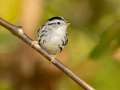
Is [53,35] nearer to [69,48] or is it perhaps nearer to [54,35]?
[54,35]

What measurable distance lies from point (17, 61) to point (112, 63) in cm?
54

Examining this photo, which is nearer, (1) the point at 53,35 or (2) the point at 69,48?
(1) the point at 53,35

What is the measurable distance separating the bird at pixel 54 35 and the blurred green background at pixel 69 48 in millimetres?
92

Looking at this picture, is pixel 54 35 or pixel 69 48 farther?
pixel 69 48

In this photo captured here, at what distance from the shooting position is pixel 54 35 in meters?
1.96

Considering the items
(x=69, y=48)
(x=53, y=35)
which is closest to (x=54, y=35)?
(x=53, y=35)

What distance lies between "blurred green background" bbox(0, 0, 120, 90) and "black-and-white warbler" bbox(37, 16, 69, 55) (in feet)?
0.30

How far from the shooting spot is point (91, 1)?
267cm

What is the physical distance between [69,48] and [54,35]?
44 centimetres

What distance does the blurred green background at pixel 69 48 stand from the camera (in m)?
1.86

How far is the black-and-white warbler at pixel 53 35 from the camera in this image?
191 cm

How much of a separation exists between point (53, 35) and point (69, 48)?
0.45 meters

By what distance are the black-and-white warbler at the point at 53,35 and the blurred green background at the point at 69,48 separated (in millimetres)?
92

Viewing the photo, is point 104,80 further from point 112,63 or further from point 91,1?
point 91,1
